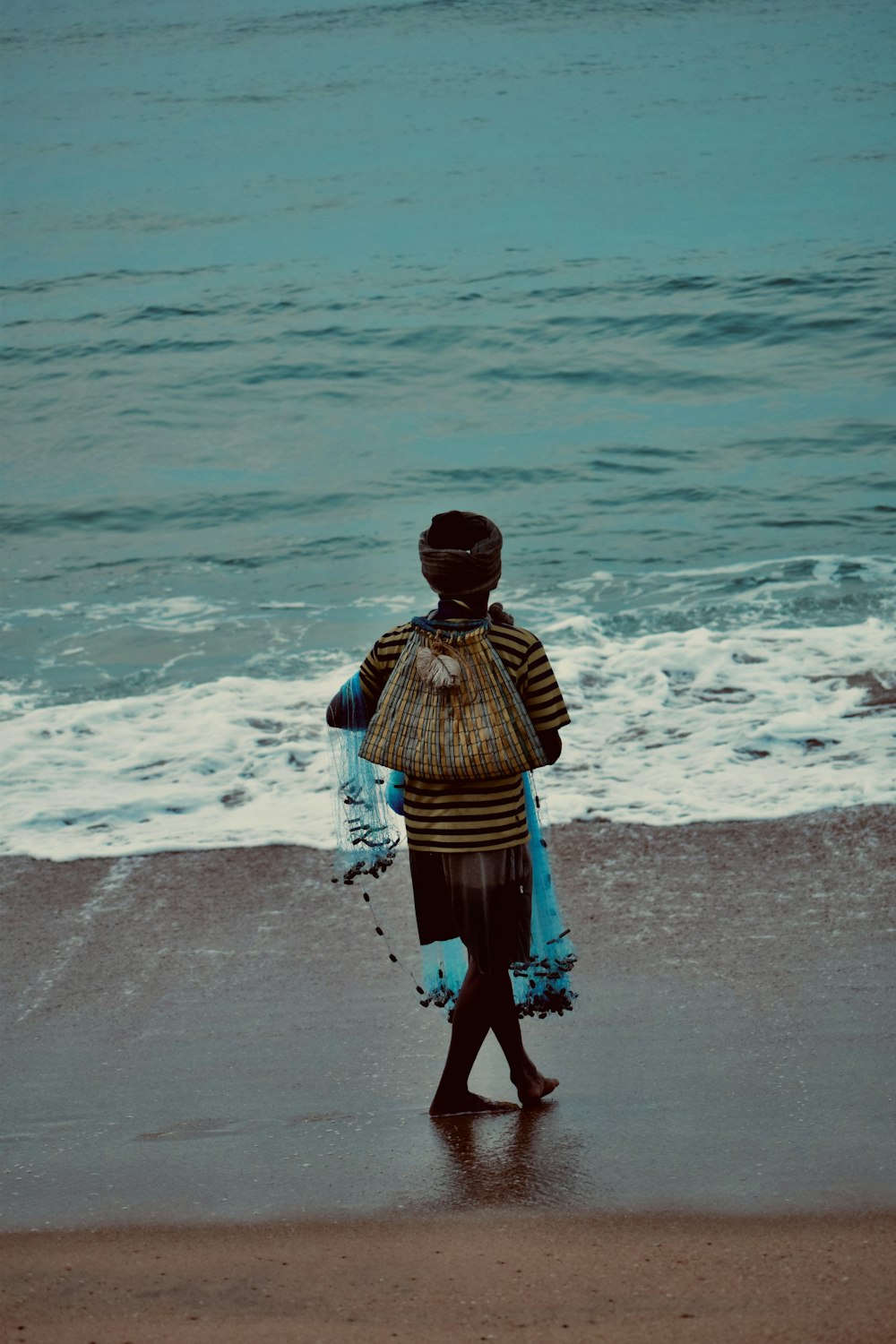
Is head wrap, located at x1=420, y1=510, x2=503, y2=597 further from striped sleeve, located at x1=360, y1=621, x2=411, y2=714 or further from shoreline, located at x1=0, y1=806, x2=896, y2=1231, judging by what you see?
shoreline, located at x1=0, y1=806, x2=896, y2=1231

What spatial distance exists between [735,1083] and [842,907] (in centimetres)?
129

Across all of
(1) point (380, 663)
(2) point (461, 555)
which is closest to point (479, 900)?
(1) point (380, 663)

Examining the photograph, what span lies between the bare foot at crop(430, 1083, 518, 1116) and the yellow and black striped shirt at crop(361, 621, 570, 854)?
695 mm

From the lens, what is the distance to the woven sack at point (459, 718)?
3.25 meters

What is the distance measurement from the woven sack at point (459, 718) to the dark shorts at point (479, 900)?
0.22m

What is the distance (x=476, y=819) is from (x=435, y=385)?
56.4 ft

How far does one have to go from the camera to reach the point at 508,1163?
3291 mm

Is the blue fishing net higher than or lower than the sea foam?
higher

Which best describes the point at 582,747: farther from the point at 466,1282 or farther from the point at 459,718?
the point at 466,1282

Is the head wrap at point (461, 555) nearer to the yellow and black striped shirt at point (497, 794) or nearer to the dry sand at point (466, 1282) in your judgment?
the yellow and black striped shirt at point (497, 794)

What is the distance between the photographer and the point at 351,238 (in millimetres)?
27516

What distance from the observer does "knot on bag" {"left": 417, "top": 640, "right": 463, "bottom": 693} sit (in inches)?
128

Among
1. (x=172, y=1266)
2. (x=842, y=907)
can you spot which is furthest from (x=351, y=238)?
(x=172, y=1266)

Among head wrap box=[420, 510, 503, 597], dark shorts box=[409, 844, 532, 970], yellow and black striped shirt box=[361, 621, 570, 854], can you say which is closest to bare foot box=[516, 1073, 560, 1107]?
dark shorts box=[409, 844, 532, 970]
